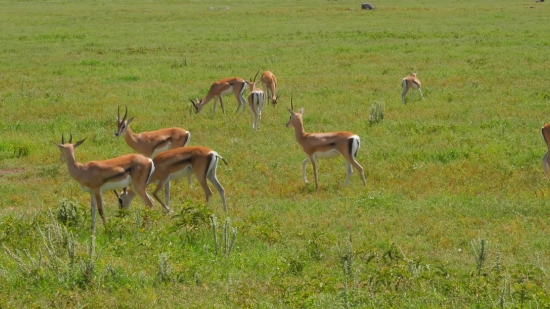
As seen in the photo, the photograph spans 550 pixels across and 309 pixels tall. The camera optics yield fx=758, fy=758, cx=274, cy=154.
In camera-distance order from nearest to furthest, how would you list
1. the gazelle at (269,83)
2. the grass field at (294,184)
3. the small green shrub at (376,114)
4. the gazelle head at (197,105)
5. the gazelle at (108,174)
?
1. the grass field at (294,184)
2. the gazelle at (108,174)
3. the small green shrub at (376,114)
4. the gazelle head at (197,105)
5. the gazelle at (269,83)

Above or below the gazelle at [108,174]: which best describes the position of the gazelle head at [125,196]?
below

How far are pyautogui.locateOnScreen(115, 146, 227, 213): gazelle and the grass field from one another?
13.2 inches

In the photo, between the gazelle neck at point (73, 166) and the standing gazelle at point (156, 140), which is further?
the standing gazelle at point (156, 140)

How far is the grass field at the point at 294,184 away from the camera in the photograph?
629cm

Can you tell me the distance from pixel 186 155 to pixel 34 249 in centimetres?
261

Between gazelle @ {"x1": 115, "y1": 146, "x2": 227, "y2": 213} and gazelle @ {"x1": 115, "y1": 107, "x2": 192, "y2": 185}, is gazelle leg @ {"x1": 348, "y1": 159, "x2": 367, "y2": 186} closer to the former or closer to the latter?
gazelle @ {"x1": 115, "y1": 146, "x2": 227, "y2": 213}

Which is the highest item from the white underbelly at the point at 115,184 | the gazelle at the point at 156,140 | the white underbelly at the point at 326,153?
the white underbelly at the point at 115,184

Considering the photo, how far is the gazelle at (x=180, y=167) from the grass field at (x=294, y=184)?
0.33 m

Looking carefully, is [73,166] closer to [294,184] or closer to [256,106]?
[294,184]

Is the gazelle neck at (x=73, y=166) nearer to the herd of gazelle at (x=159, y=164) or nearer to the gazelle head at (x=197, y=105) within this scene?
the herd of gazelle at (x=159, y=164)

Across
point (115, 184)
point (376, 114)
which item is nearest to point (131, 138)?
point (115, 184)

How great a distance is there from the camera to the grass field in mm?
6293

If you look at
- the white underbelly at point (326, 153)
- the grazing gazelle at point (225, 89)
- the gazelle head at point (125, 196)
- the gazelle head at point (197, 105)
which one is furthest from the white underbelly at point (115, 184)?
the grazing gazelle at point (225, 89)

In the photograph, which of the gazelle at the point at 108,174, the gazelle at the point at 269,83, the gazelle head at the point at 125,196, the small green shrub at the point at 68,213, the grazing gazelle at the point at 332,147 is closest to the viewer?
the small green shrub at the point at 68,213
